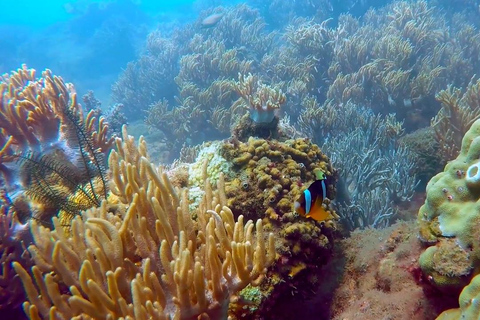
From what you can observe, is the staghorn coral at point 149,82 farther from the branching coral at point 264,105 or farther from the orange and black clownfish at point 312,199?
the orange and black clownfish at point 312,199

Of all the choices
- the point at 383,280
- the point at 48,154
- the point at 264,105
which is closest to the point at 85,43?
the point at 48,154

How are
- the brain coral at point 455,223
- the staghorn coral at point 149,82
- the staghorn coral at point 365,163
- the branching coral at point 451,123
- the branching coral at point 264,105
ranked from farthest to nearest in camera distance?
the staghorn coral at point 149,82 < the branching coral at point 451,123 < the staghorn coral at point 365,163 < the branching coral at point 264,105 < the brain coral at point 455,223

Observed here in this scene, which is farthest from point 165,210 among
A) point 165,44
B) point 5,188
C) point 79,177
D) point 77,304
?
point 165,44

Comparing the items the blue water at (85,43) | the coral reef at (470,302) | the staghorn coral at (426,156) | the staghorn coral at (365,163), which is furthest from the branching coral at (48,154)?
the blue water at (85,43)

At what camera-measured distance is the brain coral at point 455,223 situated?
6.78 ft

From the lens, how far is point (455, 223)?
7.22 ft

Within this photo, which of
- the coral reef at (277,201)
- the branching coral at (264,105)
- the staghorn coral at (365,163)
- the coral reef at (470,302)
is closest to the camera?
the coral reef at (470,302)

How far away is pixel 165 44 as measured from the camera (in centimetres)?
1814

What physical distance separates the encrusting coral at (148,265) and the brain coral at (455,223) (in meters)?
1.15

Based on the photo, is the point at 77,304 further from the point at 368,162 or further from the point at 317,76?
the point at 317,76

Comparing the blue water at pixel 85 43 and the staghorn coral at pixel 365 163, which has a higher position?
the blue water at pixel 85 43

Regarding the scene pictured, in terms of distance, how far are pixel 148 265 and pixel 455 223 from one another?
6.93ft

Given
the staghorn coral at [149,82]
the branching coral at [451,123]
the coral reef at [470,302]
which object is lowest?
the coral reef at [470,302]

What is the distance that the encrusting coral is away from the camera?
1919mm
